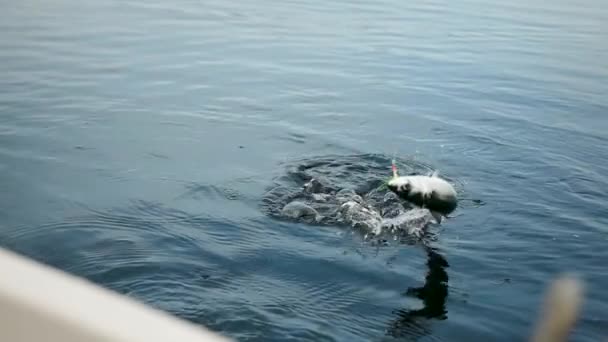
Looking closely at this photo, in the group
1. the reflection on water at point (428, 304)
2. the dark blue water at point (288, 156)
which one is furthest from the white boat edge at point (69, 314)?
the reflection on water at point (428, 304)

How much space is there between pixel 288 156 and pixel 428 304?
10.4 feet

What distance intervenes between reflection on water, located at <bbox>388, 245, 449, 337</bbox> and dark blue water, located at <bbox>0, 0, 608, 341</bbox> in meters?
0.02

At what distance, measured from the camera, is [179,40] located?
538 inches

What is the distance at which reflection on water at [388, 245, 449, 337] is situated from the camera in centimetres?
484

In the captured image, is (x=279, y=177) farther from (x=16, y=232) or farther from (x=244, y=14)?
(x=244, y=14)

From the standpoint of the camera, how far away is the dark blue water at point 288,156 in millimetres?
5199

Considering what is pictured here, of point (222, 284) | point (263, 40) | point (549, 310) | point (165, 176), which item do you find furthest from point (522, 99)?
point (549, 310)

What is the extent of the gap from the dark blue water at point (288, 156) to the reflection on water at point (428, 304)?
0.02 metres

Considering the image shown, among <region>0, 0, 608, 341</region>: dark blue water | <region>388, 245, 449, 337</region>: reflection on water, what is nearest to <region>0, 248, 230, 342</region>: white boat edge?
<region>0, 0, 608, 341</region>: dark blue water

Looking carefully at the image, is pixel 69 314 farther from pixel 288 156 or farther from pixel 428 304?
pixel 288 156

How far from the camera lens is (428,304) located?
520 cm

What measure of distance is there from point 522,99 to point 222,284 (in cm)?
736

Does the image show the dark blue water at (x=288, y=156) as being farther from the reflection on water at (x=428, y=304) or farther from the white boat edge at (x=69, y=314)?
the white boat edge at (x=69, y=314)

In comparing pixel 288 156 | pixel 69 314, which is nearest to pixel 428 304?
pixel 288 156
